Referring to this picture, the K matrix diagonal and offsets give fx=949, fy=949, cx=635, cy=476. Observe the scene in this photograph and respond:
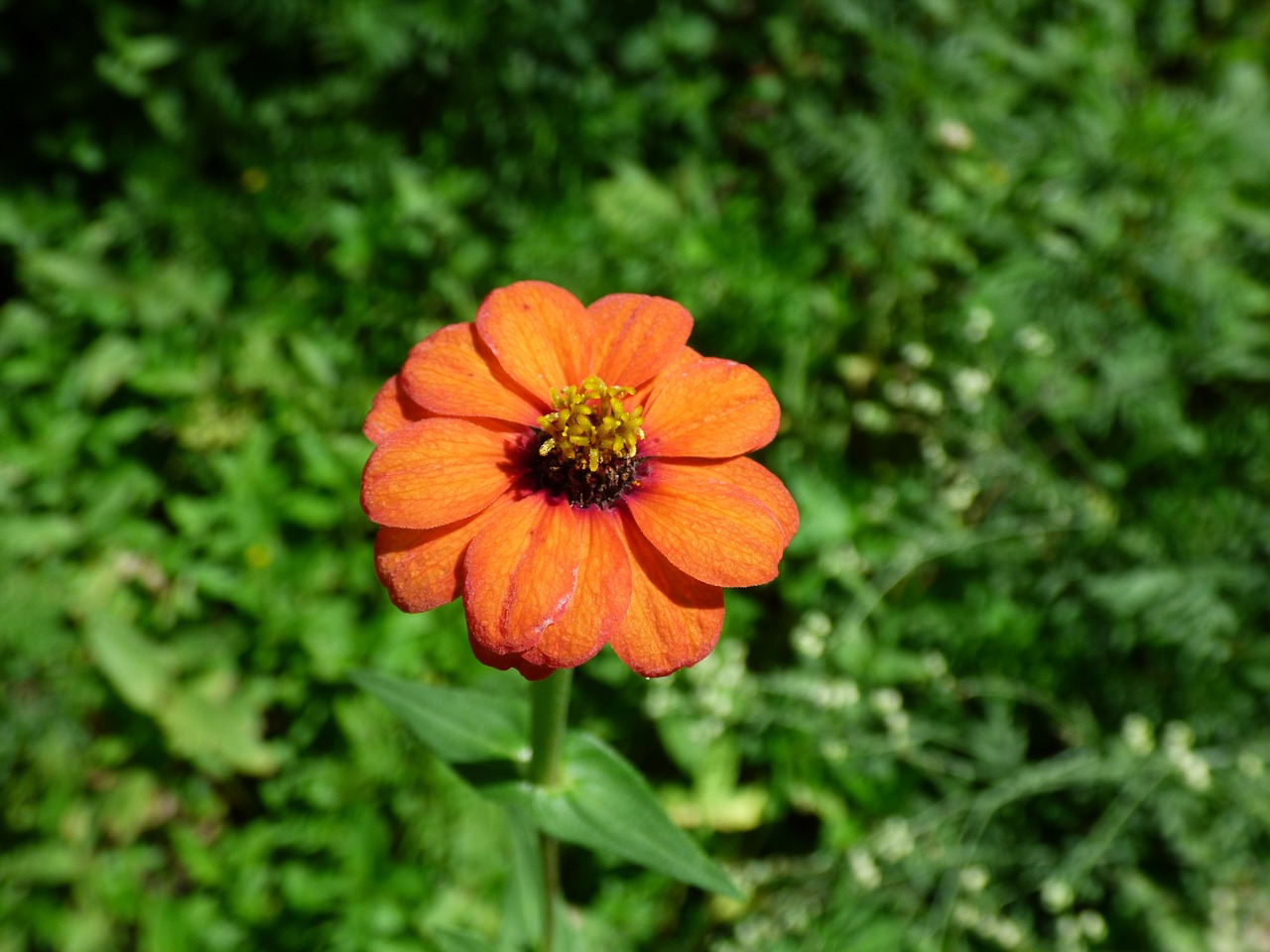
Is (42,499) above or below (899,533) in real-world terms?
below

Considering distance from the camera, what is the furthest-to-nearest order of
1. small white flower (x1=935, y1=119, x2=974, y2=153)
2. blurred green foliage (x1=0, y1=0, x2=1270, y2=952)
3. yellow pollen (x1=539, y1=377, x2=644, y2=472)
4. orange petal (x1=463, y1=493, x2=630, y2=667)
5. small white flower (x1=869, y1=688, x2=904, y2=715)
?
small white flower (x1=935, y1=119, x2=974, y2=153) < blurred green foliage (x1=0, y1=0, x2=1270, y2=952) < small white flower (x1=869, y1=688, x2=904, y2=715) < yellow pollen (x1=539, y1=377, x2=644, y2=472) < orange petal (x1=463, y1=493, x2=630, y2=667)

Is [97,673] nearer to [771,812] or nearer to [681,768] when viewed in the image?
[681,768]

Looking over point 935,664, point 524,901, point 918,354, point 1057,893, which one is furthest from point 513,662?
point 918,354

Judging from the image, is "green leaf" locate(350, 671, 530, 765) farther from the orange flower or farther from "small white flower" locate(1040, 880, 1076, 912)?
"small white flower" locate(1040, 880, 1076, 912)

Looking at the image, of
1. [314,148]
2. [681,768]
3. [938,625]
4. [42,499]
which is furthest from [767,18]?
[42,499]

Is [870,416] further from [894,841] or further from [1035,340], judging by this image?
[894,841]

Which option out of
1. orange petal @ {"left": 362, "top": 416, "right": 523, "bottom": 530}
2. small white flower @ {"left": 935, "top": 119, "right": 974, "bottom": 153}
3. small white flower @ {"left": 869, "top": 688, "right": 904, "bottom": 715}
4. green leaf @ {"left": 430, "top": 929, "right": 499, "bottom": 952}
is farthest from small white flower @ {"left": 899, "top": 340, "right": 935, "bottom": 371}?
green leaf @ {"left": 430, "top": 929, "right": 499, "bottom": 952}
